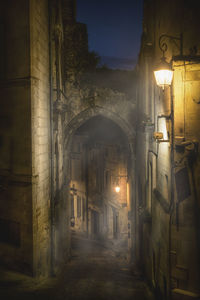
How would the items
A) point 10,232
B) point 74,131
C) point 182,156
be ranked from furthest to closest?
point 74,131 < point 10,232 < point 182,156

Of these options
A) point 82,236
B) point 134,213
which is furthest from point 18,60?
point 82,236

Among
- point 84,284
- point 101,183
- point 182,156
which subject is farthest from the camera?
point 101,183

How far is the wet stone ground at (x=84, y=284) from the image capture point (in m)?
7.82

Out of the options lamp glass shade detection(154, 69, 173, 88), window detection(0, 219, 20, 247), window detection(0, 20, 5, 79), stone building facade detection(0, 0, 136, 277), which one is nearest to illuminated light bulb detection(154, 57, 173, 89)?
lamp glass shade detection(154, 69, 173, 88)

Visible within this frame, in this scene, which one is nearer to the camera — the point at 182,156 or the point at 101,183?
the point at 182,156

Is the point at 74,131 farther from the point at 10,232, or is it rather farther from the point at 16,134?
the point at 10,232

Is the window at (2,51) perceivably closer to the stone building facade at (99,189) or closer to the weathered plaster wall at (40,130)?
the weathered plaster wall at (40,130)

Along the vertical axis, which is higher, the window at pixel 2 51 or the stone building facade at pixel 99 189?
the window at pixel 2 51

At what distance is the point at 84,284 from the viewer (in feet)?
31.1

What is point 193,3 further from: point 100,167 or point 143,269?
point 100,167

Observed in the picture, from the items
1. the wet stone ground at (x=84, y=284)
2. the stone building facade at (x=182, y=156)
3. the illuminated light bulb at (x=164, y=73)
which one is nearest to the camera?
the illuminated light bulb at (x=164, y=73)

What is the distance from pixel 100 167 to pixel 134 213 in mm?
7201

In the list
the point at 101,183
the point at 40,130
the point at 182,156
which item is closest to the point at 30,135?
the point at 40,130

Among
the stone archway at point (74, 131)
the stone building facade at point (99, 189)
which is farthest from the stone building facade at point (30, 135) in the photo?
the stone building facade at point (99, 189)
